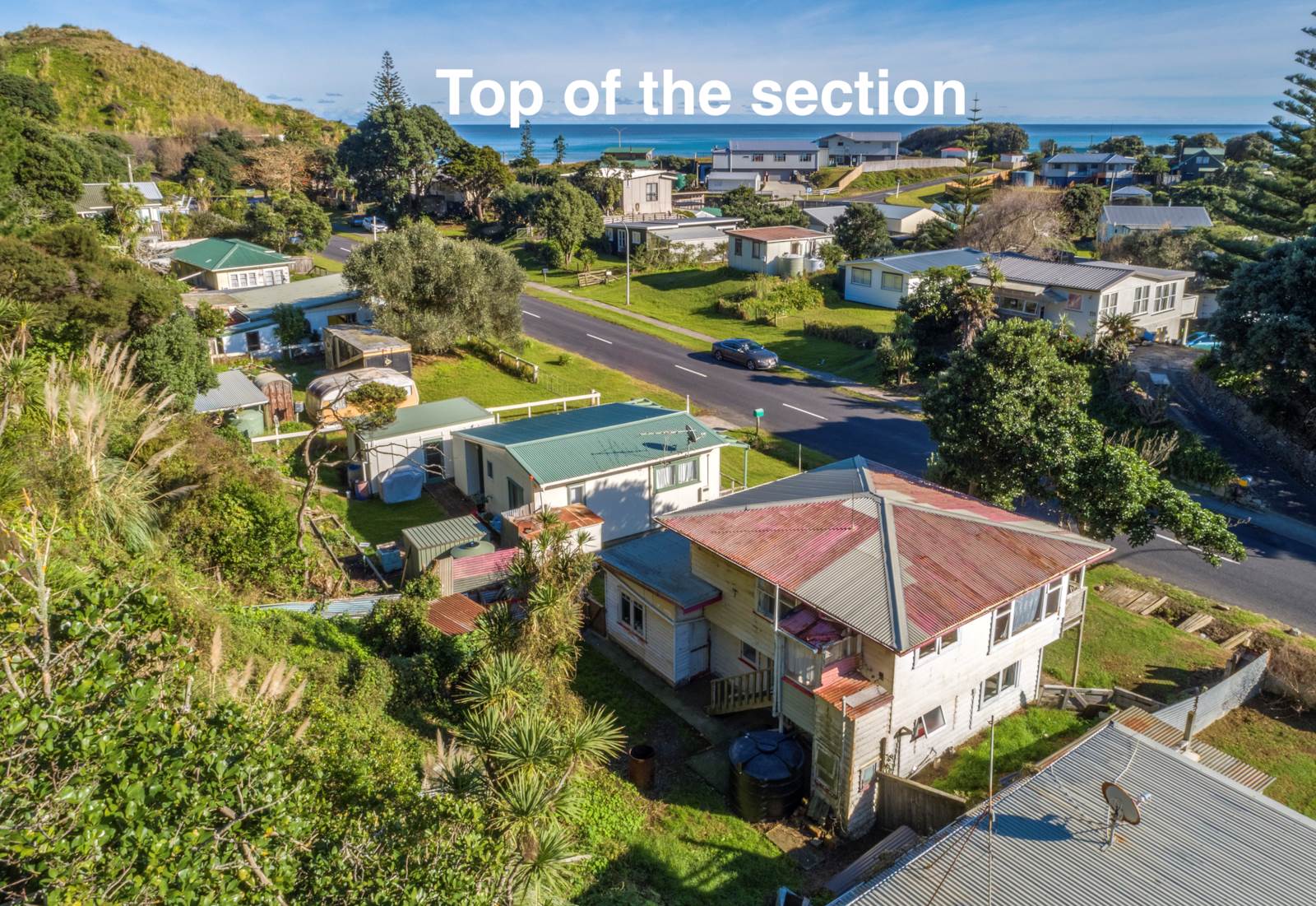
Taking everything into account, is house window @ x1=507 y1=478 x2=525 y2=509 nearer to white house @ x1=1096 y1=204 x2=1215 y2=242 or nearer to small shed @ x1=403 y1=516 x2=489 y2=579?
small shed @ x1=403 y1=516 x2=489 y2=579

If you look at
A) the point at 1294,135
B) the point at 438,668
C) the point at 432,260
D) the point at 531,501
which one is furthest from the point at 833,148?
the point at 438,668

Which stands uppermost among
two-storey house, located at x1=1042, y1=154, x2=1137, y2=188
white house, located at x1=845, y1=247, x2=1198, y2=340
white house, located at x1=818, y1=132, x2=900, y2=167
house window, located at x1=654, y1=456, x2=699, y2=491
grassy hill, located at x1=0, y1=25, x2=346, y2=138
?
grassy hill, located at x1=0, y1=25, x2=346, y2=138

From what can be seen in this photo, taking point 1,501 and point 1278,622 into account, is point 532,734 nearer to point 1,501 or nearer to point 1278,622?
point 1,501

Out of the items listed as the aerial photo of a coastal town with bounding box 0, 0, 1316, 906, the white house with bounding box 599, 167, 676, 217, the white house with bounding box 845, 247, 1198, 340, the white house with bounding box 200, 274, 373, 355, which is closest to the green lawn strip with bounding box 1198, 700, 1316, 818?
the aerial photo of a coastal town with bounding box 0, 0, 1316, 906

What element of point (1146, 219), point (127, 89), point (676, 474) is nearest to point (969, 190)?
point (1146, 219)

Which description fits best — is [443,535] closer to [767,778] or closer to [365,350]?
[767,778]
